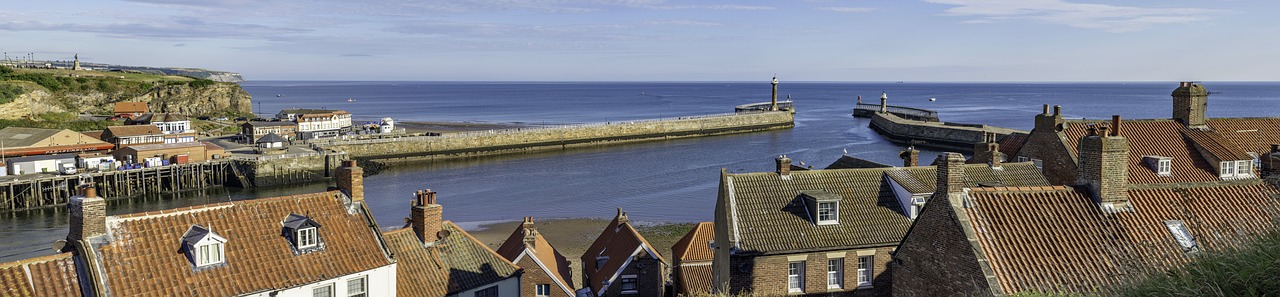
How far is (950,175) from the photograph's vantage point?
45.9 ft

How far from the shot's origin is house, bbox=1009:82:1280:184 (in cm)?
2600

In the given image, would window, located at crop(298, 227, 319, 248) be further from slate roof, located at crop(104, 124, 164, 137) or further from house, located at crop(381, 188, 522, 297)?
slate roof, located at crop(104, 124, 164, 137)

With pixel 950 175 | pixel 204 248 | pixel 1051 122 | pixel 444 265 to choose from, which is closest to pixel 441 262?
pixel 444 265

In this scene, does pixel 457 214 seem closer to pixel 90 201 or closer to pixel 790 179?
pixel 790 179

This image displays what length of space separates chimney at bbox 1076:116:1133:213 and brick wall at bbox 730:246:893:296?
766 centimetres

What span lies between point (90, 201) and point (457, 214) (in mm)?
37405

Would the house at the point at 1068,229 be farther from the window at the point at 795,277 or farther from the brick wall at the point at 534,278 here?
the brick wall at the point at 534,278

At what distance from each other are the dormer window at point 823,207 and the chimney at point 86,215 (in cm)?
1605

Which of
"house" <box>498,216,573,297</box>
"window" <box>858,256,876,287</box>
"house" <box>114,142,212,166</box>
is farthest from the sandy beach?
"house" <box>114,142,212,166</box>

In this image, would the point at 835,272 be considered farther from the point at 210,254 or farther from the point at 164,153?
the point at 164,153

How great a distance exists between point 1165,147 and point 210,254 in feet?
90.2

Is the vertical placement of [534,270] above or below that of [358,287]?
below

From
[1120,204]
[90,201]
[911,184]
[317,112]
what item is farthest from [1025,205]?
[317,112]

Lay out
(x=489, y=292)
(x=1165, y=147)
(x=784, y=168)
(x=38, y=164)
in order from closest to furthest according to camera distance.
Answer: (x=489, y=292), (x=784, y=168), (x=1165, y=147), (x=38, y=164)
